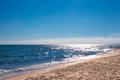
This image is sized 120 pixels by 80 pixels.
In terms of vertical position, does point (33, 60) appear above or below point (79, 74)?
below

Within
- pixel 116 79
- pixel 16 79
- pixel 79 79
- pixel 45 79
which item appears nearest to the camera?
pixel 116 79

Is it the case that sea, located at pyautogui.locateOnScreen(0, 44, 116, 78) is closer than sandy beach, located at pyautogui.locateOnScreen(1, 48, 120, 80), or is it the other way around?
sandy beach, located at pyautogui.locateOnScreen(1, 48, 120, 80)

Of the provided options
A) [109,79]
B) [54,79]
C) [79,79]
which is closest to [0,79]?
[54,79]

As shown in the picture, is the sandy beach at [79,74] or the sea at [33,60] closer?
the sandy beach at [79,74]

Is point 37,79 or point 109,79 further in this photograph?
point 37,79

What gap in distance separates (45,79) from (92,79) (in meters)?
3.22

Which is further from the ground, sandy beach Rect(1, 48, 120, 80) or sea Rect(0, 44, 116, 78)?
sandy beach Rect(1, 48, 120, 80)

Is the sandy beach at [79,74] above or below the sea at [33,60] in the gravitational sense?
above

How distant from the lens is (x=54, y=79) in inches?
435

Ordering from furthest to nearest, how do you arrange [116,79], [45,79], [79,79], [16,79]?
1. [16,79]
2. [45,79]
3. [79,79]
4. [116,79]

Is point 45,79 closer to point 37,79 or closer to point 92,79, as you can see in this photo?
point 37,79

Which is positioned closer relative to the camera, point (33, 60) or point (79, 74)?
point (79, 74)

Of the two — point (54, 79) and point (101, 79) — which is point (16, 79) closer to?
point (54, 79)

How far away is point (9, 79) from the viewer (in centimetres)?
1345
